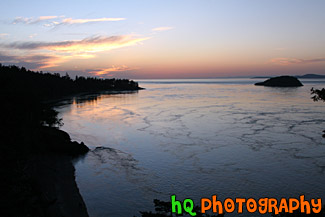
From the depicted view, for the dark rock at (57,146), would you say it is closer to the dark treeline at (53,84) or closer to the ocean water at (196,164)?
the ocean water at (196,164)

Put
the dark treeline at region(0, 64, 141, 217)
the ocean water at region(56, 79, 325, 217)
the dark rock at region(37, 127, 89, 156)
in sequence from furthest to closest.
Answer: the dark rock at region(37, 127, 89, 156) → the ocean water at region(56, 79, 325, 217) → the dark treeline at region(0, 64, 141, 217)

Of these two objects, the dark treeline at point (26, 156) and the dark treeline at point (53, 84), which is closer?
the dark treeline at point (26, 156)

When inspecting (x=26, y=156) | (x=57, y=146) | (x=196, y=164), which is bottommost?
(x=196, y=164)

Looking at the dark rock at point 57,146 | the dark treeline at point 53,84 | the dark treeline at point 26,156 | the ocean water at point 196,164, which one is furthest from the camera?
the dark treeline at point 53,84

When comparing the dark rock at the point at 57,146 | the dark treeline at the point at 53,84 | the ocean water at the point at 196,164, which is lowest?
the ocean water at the point at 196,164

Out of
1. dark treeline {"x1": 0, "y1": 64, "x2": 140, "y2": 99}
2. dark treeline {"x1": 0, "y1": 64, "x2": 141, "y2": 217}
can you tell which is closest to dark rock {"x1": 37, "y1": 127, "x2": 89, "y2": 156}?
dark treeline {"x1": 0, "y1": 64, "x2": 141, "y2": 217}

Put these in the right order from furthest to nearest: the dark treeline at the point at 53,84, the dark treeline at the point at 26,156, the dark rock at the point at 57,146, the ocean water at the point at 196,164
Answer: the dark treeline at the point at 53,84, the dark rock at the point at 57,146, the ocean water at the point at 196,164, the dark treeline at the point at 26,156

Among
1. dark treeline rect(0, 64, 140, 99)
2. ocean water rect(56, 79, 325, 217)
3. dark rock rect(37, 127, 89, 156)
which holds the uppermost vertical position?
dark treeline rect(0, 64, 140, 99)

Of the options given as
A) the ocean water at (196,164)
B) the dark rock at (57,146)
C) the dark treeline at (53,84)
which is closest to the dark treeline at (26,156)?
the dark rock at (57,146)

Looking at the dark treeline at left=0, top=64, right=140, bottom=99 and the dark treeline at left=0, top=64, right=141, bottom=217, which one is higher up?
the dark treeline at left=0, top=64, right=140, bottom=99

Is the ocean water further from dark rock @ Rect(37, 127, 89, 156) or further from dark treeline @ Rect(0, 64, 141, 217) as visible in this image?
dark treeline @ Rect(0, 64, 141, 217)

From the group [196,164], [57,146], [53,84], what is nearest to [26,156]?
[57,146]

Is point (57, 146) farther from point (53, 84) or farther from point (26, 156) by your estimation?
point (53, 84)

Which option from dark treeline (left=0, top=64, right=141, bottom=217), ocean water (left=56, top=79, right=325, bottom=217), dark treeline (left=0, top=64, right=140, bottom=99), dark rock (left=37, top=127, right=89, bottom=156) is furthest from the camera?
dark treeline (left=0, top=64, right=140, bottom=99)
